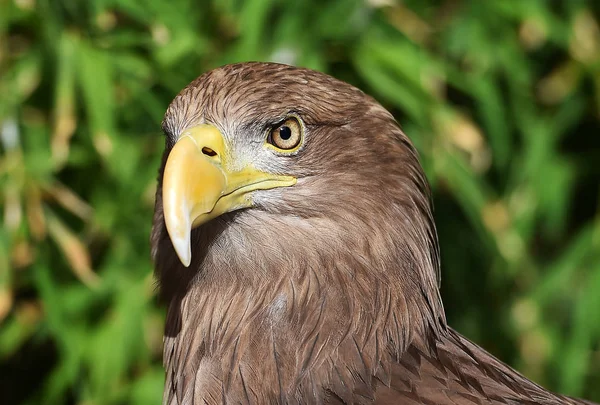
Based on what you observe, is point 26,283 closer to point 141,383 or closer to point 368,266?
point 141,383

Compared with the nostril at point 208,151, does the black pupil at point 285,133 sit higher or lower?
higher

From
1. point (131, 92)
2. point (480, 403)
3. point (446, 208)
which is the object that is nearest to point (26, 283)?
point (131, 92)

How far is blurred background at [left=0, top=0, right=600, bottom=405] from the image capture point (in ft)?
9.32

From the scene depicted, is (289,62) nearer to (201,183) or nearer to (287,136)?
(287,136)

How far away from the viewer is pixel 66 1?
2768 mm

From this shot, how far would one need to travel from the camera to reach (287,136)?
170 centimetres

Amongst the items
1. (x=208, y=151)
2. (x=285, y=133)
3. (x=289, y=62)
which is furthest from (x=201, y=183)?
(x=289, y=62)

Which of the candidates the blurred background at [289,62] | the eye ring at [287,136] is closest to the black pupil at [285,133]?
the eye ring at [287,136]

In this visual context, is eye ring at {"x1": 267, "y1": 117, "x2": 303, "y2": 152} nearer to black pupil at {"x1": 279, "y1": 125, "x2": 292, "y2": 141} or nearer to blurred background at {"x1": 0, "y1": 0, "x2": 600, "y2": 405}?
black pupil at {"x1": 279, "y1": 125, "x2": 292, "y2": 141}

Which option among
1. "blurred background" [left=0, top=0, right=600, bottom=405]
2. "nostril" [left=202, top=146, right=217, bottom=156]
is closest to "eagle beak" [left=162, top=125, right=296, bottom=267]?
"nostril" [left=202, top=146, right=217, bottom=156]

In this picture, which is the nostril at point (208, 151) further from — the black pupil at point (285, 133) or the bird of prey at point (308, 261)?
the black pupil at point (285, 133)

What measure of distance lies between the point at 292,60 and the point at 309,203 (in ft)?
4.09

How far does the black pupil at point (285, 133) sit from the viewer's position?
1688 mm

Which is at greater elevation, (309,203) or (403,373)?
(309,203)
